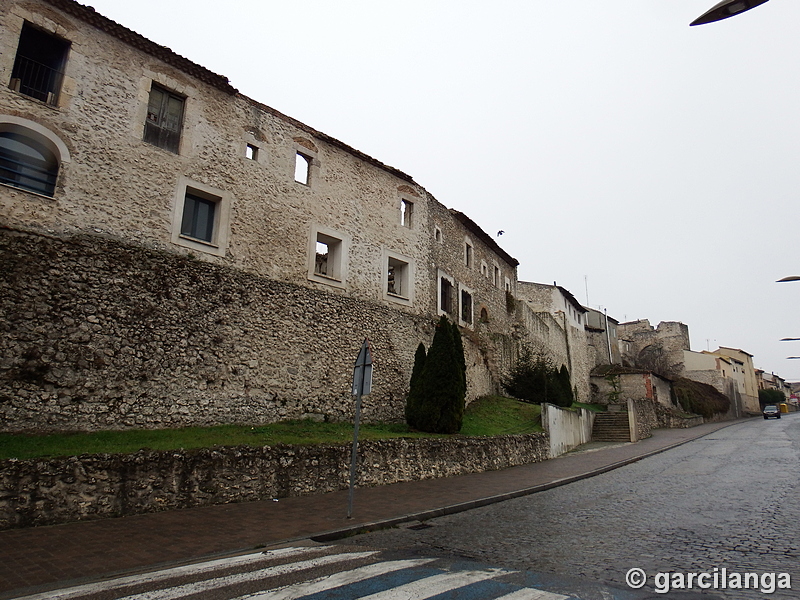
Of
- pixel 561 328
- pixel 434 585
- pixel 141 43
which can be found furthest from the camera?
pixel 561 328

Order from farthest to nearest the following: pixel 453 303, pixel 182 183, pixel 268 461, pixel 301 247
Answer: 1. pixel 453 303
2. pixel 301 247
3. pixel 182 183
4. pixel 268 461

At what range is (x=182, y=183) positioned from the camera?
1358cm

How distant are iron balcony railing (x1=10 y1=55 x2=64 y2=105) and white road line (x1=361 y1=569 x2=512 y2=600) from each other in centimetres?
1304

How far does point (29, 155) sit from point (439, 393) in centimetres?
1261

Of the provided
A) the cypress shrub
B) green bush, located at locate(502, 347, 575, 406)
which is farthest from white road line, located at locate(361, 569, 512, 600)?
green bush, located at locate(502, 347, 575, 406)

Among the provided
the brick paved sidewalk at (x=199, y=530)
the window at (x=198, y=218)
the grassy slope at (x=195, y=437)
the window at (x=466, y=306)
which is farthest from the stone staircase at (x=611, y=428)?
the window at (x=198, y=218)

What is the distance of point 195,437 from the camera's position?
1095 cm

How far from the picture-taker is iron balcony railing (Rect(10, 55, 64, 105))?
37.9 ft

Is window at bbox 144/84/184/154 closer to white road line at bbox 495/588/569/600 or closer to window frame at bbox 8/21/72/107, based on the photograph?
window frame at bbox 8/21/72/107

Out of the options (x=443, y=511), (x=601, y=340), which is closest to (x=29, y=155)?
(x=443, y=511)

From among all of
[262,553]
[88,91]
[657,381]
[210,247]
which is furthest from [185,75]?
[657,381]

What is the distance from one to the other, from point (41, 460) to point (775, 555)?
1007 cm

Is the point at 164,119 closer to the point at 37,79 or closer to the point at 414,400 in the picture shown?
the point at 37,79

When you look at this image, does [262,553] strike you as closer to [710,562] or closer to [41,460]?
[41,460]
